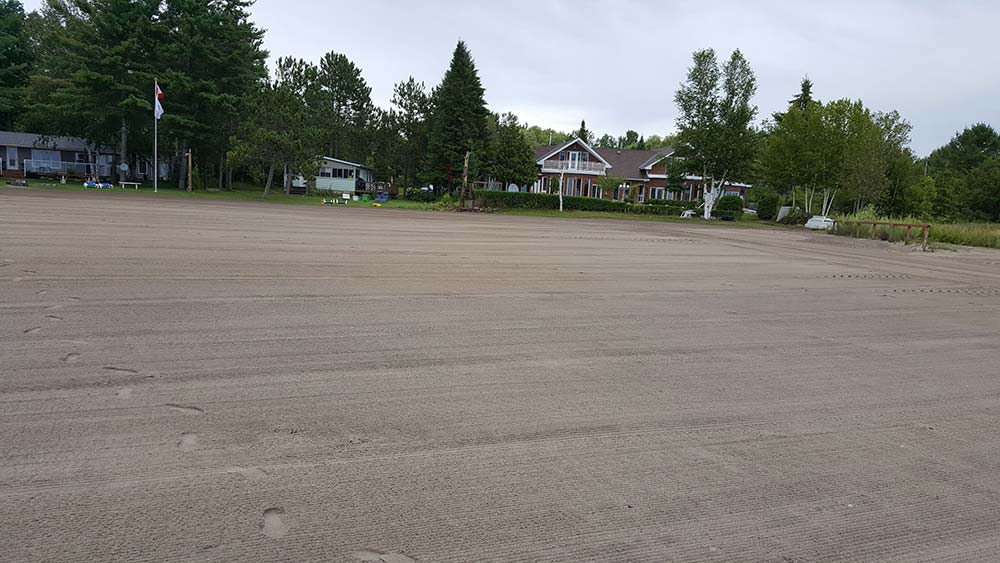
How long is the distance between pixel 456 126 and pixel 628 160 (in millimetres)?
28892

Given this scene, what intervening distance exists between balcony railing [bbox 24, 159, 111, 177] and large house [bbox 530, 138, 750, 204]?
141 feet

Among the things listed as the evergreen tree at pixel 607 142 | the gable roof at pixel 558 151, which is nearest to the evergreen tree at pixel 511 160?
the gable roof at pixel 558 151

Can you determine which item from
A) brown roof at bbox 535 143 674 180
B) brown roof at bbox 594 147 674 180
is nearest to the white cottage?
brown roof at bbox 535 143 674 180

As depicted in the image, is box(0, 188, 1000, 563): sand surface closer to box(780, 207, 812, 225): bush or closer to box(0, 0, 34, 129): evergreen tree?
box(780, 207, 812, 225): bush

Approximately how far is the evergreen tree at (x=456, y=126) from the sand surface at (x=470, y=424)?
48244 mm

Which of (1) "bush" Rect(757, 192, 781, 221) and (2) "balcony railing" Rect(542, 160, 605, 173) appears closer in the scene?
(1) "bush" Rect(757, 192, 781, 221)

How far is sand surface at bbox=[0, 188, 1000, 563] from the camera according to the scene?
309 cm

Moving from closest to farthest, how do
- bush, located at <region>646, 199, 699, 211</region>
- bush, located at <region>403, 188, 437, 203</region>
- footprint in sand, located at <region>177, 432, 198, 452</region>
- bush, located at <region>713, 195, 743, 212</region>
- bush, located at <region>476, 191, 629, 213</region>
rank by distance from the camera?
footprint in sand, located at <region>177, 432, 198, 452</region> → bush, located at <region>476, 191, 629, 213</region> → bush, located at <region>403, 188, 437, 203</region> → bush, located at <region>713, 195, 743, 212</region> → bush, located at <region>646, 199, 699, 211</region>

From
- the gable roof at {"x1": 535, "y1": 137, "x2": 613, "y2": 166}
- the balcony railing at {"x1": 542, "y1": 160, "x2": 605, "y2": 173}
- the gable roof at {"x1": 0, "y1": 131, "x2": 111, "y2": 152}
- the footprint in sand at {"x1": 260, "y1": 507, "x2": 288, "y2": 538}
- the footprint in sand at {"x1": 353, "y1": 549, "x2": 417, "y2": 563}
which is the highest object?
the gable roof at {"x1": 535, "y1": 137, "x2": 613, "y2": 166}

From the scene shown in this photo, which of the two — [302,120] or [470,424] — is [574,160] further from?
[470,424]

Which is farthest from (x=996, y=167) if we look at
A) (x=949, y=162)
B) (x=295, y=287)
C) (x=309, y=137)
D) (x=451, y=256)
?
(x=295, y=287)

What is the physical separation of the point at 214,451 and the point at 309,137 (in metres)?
41.9

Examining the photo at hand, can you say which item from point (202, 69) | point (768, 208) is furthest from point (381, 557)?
point (768, 208)

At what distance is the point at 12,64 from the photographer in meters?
60.6
